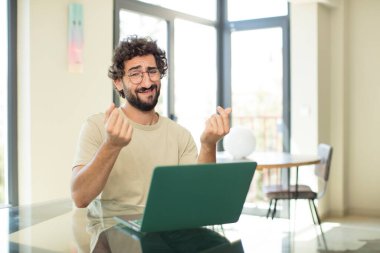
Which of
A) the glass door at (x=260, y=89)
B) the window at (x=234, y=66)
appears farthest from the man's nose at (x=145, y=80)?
the glass door at (x=260, y=89)

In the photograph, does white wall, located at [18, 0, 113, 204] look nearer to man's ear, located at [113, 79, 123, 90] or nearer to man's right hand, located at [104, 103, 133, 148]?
man's ear, located at [113, 79, 123, 90]

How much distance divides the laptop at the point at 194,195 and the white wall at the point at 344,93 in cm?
391

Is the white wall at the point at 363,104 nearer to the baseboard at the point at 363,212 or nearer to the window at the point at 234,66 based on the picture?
the baseboard at the point at 363,212

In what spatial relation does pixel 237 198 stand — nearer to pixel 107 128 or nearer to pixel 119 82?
pixel 107 128

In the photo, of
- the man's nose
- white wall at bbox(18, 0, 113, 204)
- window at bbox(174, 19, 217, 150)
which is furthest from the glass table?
window at bbox(174, 19, 217, 150)

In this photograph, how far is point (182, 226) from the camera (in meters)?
1.24

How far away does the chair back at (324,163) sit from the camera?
4055mm

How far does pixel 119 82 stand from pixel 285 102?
3.60 meters

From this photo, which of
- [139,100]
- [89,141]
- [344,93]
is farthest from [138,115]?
[344,93]

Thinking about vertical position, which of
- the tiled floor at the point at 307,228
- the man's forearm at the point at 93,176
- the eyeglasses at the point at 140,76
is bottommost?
the tiled floor at the point at 307,228

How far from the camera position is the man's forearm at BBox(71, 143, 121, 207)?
156 centimetres

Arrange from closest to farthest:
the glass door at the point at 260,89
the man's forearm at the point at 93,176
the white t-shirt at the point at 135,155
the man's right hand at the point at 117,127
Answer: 1. the man's right hand at the point at 117,127
2. the man's forearm at the point at 93,176
3. the white t-shirt at the point at 135,155
4. the glass door at the point at 260,89

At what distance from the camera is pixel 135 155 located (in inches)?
74.4

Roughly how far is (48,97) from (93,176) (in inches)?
79.8
